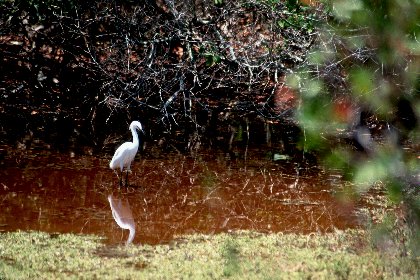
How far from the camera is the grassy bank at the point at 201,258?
19.7ft

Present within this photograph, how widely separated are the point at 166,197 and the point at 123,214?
2.58 ft

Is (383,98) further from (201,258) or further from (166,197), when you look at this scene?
(166,197)

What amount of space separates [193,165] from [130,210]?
2.15 metres

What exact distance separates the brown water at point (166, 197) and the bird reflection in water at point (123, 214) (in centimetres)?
1

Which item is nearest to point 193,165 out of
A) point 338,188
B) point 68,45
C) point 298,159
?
point 298,159

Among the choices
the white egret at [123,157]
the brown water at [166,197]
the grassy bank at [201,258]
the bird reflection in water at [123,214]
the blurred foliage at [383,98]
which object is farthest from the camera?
the white egret at [123,157]

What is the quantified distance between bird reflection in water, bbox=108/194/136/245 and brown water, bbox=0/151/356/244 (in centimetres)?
1

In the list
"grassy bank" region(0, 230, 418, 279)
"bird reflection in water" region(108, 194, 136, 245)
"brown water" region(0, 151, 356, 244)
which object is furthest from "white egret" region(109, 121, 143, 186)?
"grassy bank" region(0, 230, 418, 279)

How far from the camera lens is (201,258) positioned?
6559 mm

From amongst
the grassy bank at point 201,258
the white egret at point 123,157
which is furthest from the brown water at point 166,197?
the grassy bank at point 201,258

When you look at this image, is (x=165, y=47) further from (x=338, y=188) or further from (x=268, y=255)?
(x=268, y=255)

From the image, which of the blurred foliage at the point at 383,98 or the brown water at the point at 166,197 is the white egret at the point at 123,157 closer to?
the brown water at the point at 166,197

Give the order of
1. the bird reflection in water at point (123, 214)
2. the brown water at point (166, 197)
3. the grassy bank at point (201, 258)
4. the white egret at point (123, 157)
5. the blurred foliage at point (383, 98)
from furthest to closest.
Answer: the white egret at point (123, 157) < the brown water at point (166, 197) < the bird reflection in water at point (123, 214) < the grassy bank at point (201, 258) < the blurred foliage at point (383, 98)

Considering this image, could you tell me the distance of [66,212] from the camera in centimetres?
812
